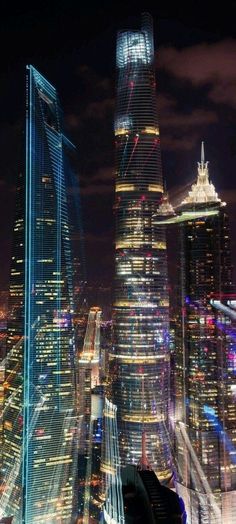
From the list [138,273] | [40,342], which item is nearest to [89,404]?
[40,342]

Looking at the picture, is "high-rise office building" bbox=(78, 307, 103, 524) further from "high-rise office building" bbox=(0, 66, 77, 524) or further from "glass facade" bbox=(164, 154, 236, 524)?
"glass facade" bbox=(164, 154, 236, 524)

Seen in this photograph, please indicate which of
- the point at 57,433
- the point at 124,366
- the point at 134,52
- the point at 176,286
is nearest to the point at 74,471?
the point at 57,433

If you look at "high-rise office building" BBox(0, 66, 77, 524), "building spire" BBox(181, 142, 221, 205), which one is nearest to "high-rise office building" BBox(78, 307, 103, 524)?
"high-rise office building" BBox(0, 66, 77, 524)

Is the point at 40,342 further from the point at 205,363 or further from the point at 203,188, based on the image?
the point at 203,188

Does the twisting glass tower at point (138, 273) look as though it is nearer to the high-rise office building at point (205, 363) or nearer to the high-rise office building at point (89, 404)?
the high-rise office building at point (89, 404)

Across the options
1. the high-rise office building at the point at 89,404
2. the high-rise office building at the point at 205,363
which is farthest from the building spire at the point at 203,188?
the high-rise office building at the point at 89,404

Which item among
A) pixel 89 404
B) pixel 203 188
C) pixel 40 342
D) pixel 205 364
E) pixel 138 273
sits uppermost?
pixel 203 188
